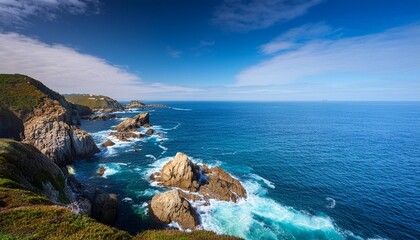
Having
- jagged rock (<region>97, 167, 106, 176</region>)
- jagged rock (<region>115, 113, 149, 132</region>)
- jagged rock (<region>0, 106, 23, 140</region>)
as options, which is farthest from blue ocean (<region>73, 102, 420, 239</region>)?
jagged rock (<region>0, 106, 23, 140</region>)

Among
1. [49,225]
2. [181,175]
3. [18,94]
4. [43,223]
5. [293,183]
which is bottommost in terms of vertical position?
[293,183]

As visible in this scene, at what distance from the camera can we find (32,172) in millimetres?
31156

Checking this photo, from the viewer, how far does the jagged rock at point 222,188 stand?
43.7 meters

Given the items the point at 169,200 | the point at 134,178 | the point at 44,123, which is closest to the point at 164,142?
the point at 134,178

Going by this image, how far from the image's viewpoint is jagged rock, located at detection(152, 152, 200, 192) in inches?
1827

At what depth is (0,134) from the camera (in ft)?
212

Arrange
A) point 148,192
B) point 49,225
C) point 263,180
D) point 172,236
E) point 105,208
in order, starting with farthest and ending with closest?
1. point 263,180
2. point 148,192
3. point 105,208
4. point 172,236
5. point 49,225

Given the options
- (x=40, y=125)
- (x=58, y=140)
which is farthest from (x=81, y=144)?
(x=40, y=125)

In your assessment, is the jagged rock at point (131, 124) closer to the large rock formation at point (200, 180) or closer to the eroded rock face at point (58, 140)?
the eroded rock face at point (58, 140)

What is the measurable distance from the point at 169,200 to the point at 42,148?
148 feet

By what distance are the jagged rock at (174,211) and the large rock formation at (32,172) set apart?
1481 cm

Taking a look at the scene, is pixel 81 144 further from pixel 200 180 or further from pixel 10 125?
pixel 200 180

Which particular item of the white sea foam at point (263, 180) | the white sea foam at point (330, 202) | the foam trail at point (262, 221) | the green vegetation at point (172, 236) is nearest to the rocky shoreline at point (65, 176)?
the green vegetation at point (172, 236)

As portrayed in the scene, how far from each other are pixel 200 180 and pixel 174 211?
14.3 meters
